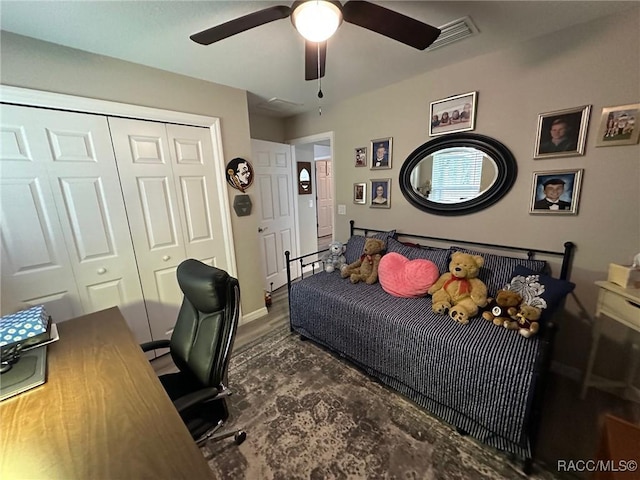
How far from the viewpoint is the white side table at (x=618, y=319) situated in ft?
4.33

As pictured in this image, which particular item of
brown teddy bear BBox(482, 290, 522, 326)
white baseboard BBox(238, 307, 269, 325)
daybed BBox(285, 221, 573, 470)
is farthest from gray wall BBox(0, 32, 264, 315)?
brown teddy bear BBox(482, 290, 522, 326)

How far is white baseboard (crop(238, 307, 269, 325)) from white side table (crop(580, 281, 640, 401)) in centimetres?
270

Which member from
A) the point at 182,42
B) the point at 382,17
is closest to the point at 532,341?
the point at 382,17

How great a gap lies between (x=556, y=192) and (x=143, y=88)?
3.11m

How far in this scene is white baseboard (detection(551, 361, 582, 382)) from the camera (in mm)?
1803

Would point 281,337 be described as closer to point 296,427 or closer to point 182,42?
point 296,427

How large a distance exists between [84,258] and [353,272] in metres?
2.11

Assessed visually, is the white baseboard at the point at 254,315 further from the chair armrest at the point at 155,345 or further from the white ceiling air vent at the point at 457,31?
the white ceiling air vent at the point at 457,31

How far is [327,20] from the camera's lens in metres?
1.13

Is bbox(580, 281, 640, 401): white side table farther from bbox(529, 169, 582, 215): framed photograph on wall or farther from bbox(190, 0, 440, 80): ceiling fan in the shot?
bbox(190, 0, 440, 80): ceiling fan

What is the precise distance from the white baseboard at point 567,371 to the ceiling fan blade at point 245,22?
2869 mm

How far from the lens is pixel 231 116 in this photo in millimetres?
2387

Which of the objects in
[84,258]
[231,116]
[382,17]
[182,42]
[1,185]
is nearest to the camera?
[382,17]

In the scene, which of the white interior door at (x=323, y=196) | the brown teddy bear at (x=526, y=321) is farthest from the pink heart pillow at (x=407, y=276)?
the white interior door at (x=323, y=196)
